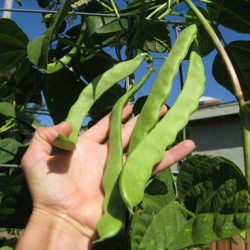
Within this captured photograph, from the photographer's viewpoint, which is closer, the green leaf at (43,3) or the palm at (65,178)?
the palm at (65,178)

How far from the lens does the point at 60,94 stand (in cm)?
120

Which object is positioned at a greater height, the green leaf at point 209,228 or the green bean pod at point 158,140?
the green bean pod at point 158,140

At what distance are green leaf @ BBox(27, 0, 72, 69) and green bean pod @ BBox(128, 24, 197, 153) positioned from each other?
0.20 m

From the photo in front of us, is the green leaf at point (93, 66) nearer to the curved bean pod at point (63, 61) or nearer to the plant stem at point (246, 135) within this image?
the curved bean pod at point (63, 61)

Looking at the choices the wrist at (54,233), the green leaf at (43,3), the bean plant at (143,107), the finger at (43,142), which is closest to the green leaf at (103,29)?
the bean plant at (143,107)

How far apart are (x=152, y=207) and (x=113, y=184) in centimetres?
16

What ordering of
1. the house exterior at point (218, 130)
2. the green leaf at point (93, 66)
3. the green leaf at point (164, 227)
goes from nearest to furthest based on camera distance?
the green leaf at point (164, 227) < the green leaf at point (93, 66) < the house exterior at point (218, 130)

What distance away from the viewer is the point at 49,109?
1.20 metres

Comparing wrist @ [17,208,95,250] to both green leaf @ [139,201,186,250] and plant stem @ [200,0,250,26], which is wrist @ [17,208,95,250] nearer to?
green leaf @ [139,201,186,250]

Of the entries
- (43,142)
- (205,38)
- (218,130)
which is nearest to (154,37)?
(205,38)

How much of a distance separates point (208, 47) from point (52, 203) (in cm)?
55

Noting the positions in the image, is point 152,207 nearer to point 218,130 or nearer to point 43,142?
point 43,142

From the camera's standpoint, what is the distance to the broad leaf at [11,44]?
1108 millimetres

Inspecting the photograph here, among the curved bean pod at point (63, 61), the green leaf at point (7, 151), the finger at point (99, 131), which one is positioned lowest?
the green leaf at point (7, 151)
